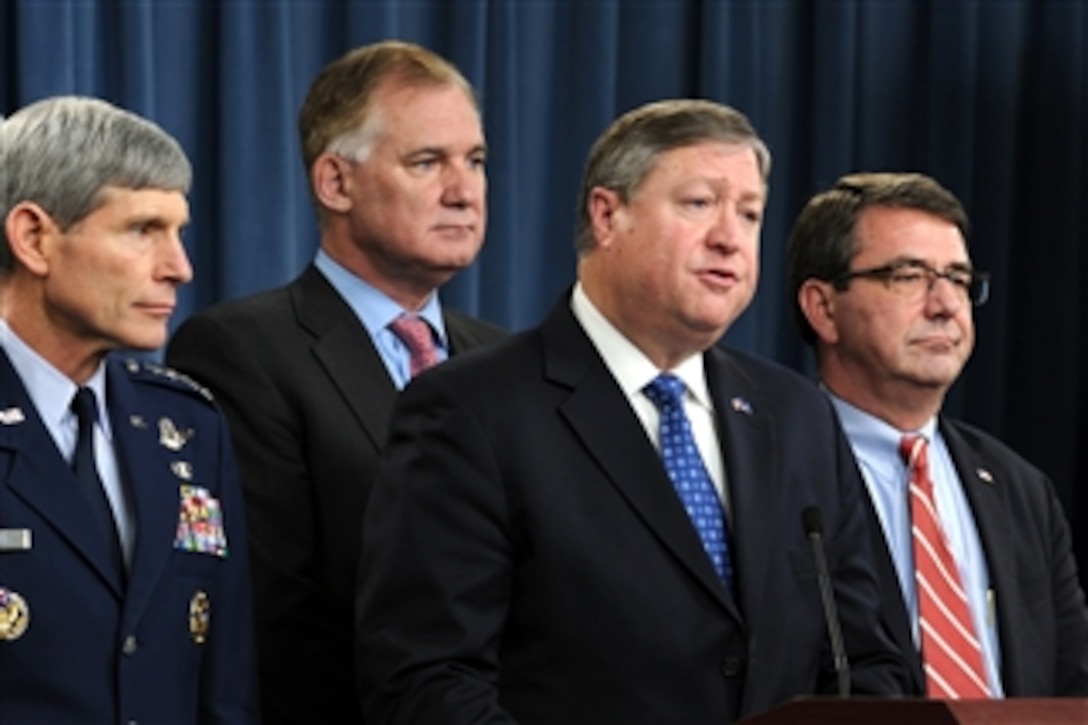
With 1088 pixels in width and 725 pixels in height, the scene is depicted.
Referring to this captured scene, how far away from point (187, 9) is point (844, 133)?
1608mm

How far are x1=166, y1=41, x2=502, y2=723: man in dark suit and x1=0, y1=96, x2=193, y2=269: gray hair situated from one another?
54 cm

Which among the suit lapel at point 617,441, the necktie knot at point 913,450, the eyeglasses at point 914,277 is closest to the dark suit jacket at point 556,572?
the suit lapel at point 617,441

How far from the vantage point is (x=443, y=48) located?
490 cm

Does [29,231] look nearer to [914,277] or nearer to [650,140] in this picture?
[650,140]

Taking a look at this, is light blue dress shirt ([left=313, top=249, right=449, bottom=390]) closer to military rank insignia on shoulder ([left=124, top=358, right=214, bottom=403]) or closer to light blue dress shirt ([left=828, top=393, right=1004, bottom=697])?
military rank insignia on shoulder ([left=124, top=358, right=214, bottom=403])

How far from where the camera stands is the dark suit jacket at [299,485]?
3.26 metres

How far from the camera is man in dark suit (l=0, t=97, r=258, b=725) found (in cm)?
271

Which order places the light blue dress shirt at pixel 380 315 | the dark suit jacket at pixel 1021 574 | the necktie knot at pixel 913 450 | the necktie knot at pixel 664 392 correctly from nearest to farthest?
the necktie knot at pixel 664 392
the light blue dress shirt at pixel 380 315
the dark suit jacket at pixel 1021 574
the necktie knot at pixel 913 450

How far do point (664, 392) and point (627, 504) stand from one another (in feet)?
0.70

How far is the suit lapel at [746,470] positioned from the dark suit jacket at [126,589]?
651 millimetres

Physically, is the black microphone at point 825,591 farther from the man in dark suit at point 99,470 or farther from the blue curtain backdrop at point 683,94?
the blue curtain backdrop at point 683,94

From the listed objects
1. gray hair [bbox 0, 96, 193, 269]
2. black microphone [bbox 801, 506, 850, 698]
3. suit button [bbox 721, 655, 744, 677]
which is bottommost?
suit button [bbox 721, 655, 744, 677]

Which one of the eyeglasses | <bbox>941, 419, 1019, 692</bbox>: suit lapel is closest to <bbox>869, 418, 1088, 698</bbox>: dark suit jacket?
<bbox>941, 419, 1019, 692</bbox>: suit lapel

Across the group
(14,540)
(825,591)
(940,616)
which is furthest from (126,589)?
(940,616)
